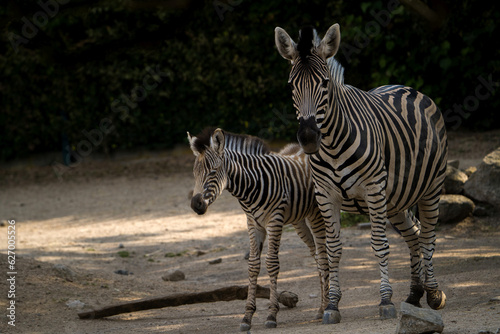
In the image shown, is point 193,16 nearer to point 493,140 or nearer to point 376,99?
point 493,140

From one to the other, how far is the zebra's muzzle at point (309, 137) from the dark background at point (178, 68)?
9.47m

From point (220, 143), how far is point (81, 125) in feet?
37.9

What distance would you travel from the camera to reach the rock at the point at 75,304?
5.98 metres

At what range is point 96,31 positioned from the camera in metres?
15.4

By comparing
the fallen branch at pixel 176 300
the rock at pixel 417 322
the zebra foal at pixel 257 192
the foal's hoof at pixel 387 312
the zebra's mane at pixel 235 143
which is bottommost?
the fallen branch at pixel 176 300

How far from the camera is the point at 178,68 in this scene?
610 inches

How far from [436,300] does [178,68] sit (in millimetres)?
11357

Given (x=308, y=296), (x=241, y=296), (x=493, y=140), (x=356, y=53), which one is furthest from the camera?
(x=356, y=53)

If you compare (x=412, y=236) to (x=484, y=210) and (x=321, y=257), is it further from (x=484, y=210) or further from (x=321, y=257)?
(x=484, y=210)

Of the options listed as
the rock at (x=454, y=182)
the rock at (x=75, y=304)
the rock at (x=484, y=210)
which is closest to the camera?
the rock at (x=75, y=304)

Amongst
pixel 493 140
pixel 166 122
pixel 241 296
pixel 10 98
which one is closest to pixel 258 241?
pixel 241 296

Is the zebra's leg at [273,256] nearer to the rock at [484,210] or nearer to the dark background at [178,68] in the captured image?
the rock at [484,210]

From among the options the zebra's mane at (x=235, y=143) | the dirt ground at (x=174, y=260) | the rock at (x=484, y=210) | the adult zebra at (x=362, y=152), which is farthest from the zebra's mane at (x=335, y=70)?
the rock at (x=484, y=210)

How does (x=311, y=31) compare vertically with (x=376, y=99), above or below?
above
